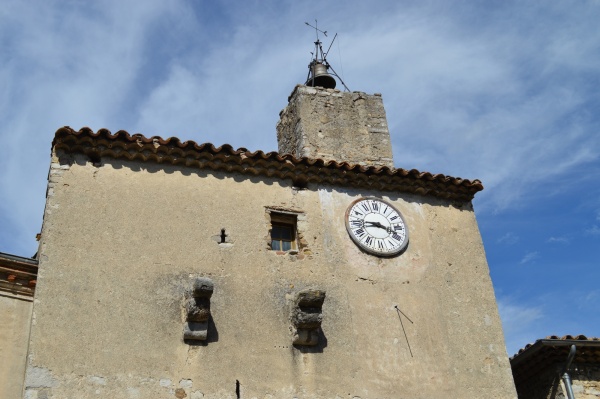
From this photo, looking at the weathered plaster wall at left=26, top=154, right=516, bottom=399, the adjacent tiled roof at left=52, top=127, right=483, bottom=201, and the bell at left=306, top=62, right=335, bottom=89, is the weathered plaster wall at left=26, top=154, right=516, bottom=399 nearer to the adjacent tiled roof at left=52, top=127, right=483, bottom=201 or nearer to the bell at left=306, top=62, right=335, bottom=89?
the adjacent tiled roof at left=52, top=127, right=483, bottom=201

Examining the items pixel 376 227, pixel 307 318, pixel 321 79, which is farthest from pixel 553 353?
pixel 321 79

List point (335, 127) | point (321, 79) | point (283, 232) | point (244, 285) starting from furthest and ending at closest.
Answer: point (321, 79), point (335, 127), point (283, 232), point (244, 285)

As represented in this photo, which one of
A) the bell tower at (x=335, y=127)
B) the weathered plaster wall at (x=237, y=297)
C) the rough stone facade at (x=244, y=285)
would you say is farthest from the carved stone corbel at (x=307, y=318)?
the bell tower at (x=335, y=127)

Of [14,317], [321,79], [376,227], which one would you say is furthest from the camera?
[321,79]

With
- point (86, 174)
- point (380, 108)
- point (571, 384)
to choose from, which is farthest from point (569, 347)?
point (86, 174)

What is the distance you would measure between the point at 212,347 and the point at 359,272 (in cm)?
251

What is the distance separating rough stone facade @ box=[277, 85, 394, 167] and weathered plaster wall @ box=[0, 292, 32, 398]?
5268 mm

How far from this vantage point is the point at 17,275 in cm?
928

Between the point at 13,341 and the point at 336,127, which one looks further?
the point at 336,127

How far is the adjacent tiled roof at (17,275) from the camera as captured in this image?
30.3 feet

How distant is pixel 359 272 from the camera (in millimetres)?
10750

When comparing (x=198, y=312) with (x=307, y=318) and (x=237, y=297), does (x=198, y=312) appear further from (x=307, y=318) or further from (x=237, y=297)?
(x=307, y=318)

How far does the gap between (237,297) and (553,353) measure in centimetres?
499

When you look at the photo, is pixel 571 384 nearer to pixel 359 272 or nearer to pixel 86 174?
pixel 359 272
